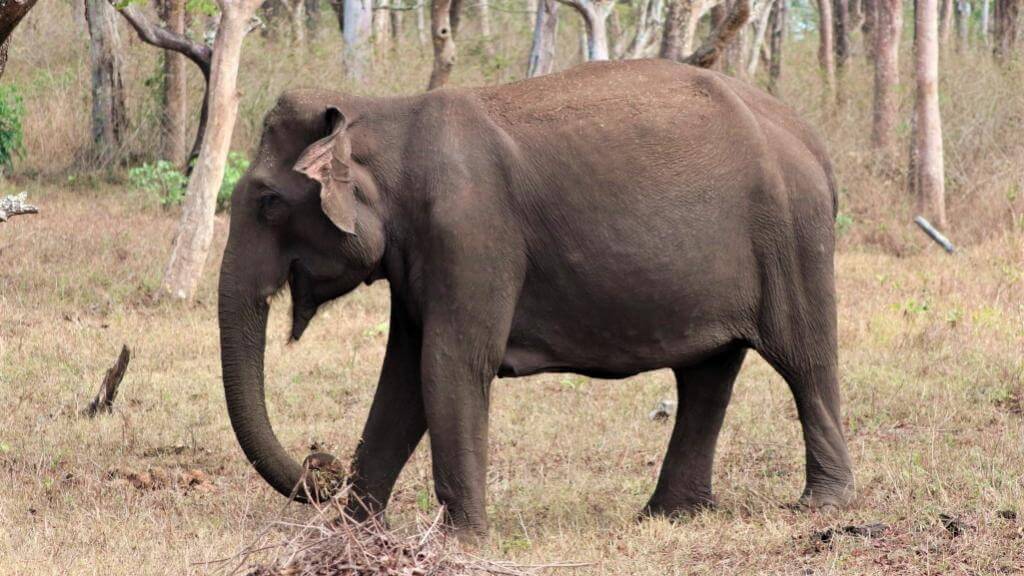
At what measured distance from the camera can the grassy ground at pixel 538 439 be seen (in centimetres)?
605

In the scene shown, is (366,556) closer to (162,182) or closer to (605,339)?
(605,339)

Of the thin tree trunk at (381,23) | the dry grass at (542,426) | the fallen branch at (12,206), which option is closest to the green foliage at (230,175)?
the dry grass at (542,426)

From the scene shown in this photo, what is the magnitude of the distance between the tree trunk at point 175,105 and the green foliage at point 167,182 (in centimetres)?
119

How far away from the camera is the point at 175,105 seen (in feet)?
59.3

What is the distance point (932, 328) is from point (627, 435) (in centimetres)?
326

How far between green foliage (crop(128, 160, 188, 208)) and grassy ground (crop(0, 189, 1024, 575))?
268 cm

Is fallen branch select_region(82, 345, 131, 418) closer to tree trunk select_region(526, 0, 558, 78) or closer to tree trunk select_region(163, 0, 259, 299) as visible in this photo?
tree trunk select_region(163, 0, 259, 299)

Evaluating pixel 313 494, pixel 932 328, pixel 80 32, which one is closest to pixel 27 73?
pixel 80 32

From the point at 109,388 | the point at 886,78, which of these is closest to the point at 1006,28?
the point at 886,78

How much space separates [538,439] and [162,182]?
371 inches

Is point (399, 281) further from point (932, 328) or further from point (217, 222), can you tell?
point (217, 222)

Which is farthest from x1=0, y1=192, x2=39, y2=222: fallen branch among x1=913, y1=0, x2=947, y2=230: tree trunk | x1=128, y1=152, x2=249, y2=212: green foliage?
x1=913, y1=0, x2=947, y2=230: tree trunk

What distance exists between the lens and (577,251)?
20.6 ft

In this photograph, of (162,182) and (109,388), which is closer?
(109,388)
